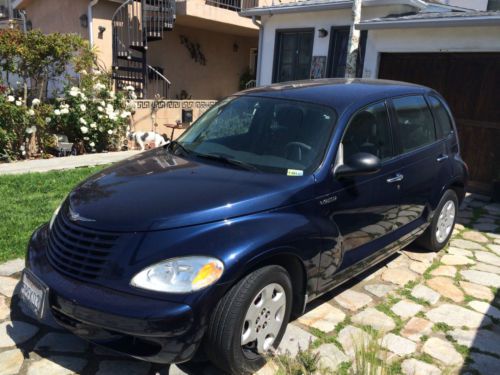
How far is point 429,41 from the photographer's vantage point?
7887mm

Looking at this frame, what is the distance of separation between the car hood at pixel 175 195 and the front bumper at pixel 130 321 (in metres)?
0.38

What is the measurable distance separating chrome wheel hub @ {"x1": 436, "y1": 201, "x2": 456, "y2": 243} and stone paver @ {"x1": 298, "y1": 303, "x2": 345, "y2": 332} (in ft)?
6.19

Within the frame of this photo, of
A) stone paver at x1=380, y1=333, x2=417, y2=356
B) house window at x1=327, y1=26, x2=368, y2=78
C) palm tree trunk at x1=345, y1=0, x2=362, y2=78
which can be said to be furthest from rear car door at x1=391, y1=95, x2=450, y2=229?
house window at x1=327, y1=26, x2=368, y2=78

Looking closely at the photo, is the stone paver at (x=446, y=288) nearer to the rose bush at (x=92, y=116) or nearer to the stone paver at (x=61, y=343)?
the stone paver at (x=61, y=343)

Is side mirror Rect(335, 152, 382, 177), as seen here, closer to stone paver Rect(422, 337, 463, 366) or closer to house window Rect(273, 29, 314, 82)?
stone paver Rect(422, 337, 463, 366)

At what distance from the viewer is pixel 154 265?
2.38m

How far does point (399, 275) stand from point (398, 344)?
1242 millimetres

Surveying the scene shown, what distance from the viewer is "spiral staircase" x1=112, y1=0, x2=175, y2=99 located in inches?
446

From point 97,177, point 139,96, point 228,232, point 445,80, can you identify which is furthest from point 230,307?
point 139,96

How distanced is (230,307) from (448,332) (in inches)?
76.8

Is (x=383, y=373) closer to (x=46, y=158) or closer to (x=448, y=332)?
(x=448, y=332)

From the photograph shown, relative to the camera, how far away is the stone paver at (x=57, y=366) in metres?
2.71

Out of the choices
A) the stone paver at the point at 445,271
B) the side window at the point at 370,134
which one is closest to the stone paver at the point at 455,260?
the stone paver at the point at 445,271

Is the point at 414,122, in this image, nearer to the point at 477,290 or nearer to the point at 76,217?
the point at 477,290
